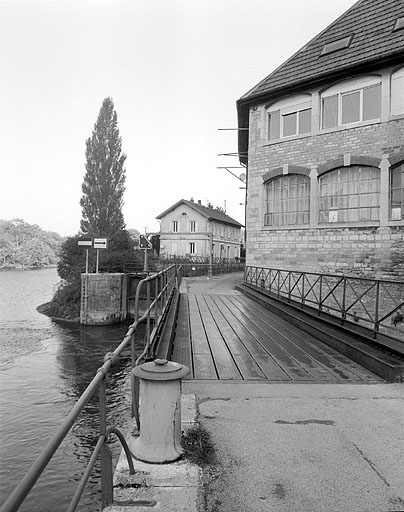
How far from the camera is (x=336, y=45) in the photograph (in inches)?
593

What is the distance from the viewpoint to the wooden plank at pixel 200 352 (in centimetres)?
536

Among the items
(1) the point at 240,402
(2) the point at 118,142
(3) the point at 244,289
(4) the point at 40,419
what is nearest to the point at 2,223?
(2) the point at 118,142

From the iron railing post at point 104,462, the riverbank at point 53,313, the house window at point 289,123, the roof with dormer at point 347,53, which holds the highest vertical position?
the roof with dormer at point 347,53

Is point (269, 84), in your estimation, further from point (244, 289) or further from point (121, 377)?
point (121, 377)

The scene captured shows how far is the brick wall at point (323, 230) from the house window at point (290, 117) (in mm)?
364

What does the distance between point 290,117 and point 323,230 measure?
4.65 m

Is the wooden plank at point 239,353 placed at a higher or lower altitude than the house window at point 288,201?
lower

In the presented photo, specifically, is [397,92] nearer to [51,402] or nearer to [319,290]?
[319,290]

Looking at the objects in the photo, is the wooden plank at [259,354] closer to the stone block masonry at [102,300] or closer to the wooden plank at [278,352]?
the wooden plank at [278,352]

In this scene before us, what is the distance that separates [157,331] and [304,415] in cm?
289

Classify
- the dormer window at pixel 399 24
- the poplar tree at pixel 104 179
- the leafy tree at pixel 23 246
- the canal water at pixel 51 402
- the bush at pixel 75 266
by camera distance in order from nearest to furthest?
the canal water at pixel 51 402 → the dormer window at pixel 399 24 → the bush at pixel 75 266 → the poplar tree at pixel 104 179 → the leafy tree at pixel 23 246

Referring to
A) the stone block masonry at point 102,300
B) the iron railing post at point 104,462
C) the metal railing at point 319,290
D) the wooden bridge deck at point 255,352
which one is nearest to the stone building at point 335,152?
the metal railing at point 319,290

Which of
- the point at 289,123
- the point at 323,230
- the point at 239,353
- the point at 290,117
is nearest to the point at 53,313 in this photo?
the point at 323,230

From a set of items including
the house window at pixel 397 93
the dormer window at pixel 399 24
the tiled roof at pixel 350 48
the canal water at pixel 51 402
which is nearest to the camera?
the canal water at pixel 51 402
